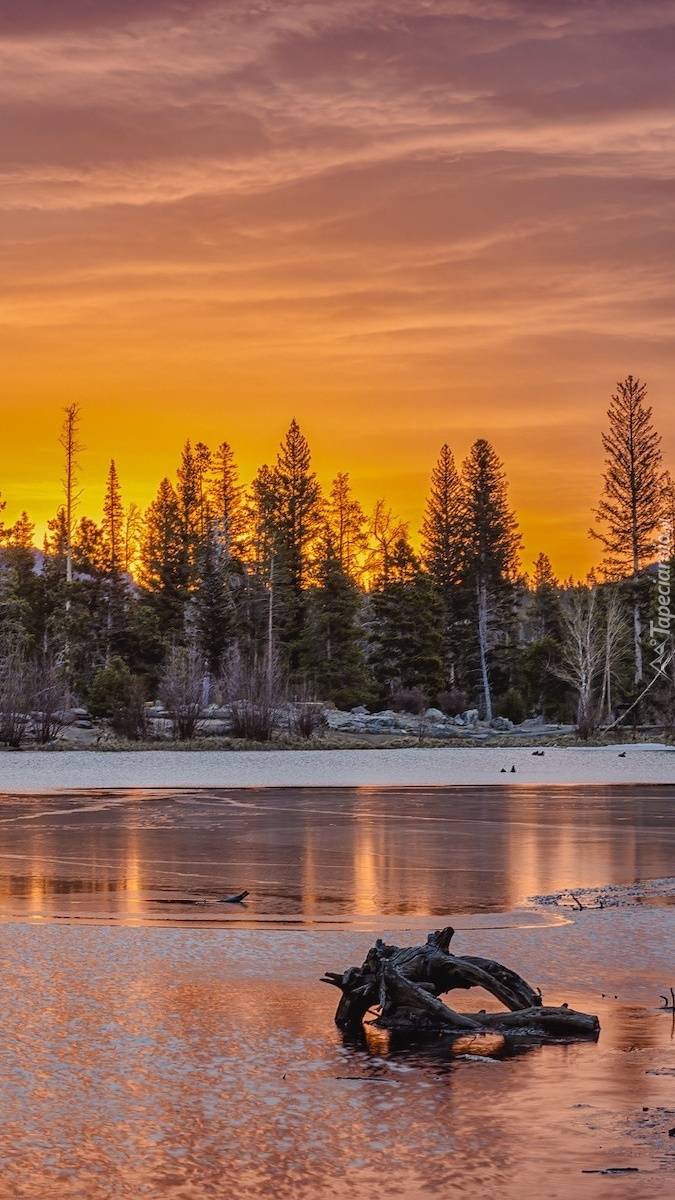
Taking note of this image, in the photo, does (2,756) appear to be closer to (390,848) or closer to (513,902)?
(390,848)

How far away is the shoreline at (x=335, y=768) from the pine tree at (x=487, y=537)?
33.3 m

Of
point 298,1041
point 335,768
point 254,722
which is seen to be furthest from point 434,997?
point 254,722

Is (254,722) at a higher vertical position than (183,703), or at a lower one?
lower

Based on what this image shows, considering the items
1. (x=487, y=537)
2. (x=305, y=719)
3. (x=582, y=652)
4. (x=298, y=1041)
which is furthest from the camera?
(x=487, y=537)

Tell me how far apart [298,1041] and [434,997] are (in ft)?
2.81

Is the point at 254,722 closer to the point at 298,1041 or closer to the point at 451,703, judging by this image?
the point at 451,703

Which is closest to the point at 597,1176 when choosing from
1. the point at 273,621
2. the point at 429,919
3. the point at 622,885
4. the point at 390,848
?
the point at 429,919

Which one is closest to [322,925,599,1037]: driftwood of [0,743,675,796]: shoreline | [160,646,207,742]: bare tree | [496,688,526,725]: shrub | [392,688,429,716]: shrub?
[0,743,675,796]: shoreline

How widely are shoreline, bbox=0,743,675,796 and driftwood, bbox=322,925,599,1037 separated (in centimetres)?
2342

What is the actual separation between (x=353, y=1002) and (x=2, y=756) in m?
36.3

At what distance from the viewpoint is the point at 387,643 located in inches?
3012

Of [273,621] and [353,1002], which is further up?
[273,621]

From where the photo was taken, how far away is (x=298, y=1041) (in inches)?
313

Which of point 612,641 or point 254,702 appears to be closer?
point 254,702
